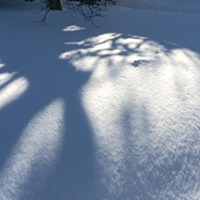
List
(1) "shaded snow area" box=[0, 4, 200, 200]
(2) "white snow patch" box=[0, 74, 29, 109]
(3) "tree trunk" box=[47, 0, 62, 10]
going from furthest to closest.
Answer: (3) "tree trunk" box=[47, 0, 62, 10] < (2) "white snow patch" box=[0, 74, 29, 109] < (1) "shaded snow area" box=[0, 4, 200, 200]

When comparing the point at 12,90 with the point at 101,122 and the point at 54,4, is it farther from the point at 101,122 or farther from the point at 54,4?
the point at 54,4

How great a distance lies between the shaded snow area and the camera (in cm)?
172

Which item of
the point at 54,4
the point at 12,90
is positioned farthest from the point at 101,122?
the point at 54,4

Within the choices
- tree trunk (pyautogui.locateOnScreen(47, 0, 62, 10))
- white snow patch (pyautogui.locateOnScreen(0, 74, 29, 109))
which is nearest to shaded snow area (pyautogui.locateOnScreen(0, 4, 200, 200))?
white snow patch (pyautogui.locateOnScreen(0, 74, 29, 109))

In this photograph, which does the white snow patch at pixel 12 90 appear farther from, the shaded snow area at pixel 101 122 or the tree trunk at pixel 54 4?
the tree trunk at pixel 54 4

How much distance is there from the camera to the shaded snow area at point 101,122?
1.72m

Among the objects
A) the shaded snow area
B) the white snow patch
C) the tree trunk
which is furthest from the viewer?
the tree trunk

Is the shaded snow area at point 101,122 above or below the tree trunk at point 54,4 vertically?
above

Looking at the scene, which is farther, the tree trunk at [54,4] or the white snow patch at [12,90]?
the tree trunk at [54,4]

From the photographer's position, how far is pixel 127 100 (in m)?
2.58

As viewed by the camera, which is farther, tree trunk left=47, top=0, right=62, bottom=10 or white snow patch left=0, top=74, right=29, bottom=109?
tree trunk left=47, top=0, right=62, bottom=10

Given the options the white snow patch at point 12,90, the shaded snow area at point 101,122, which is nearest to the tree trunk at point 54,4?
the shaded snow area at point 101,122

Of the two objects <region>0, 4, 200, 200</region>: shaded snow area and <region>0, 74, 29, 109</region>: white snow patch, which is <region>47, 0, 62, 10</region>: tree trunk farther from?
<region>0, 74, 29, 109</region>: white snow patch

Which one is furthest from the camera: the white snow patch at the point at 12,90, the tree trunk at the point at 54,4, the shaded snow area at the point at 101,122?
the tree trunk at the point at 54,4
